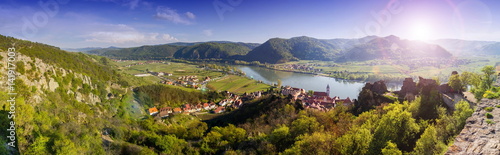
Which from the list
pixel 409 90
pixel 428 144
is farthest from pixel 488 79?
pixel 428 144

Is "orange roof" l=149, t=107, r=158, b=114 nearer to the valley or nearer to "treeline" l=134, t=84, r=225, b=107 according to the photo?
the valley

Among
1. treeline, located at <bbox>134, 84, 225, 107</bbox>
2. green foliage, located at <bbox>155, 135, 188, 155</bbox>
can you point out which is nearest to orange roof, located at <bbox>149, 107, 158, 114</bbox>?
treeline, located at <bbox>134, 84, 225, 107</bbox>

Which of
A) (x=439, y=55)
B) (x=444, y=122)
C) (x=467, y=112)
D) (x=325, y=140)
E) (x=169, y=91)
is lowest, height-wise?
(x=169, y=91)

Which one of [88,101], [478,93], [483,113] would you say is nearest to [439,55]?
[478,93]

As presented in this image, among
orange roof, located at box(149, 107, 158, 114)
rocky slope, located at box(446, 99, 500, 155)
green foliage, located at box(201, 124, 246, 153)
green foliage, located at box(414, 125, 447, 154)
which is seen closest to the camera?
rocky slope, located at box(446, 99, 500, 155)

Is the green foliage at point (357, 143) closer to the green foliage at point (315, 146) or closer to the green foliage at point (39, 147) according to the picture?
the green foliage at point (315, 146)

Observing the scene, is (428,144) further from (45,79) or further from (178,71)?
(178,71)

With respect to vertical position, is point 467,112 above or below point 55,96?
above

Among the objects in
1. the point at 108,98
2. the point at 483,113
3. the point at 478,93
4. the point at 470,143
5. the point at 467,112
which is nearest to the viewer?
the point at 470,143

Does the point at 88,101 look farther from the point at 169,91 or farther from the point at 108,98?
the point at 169,91
